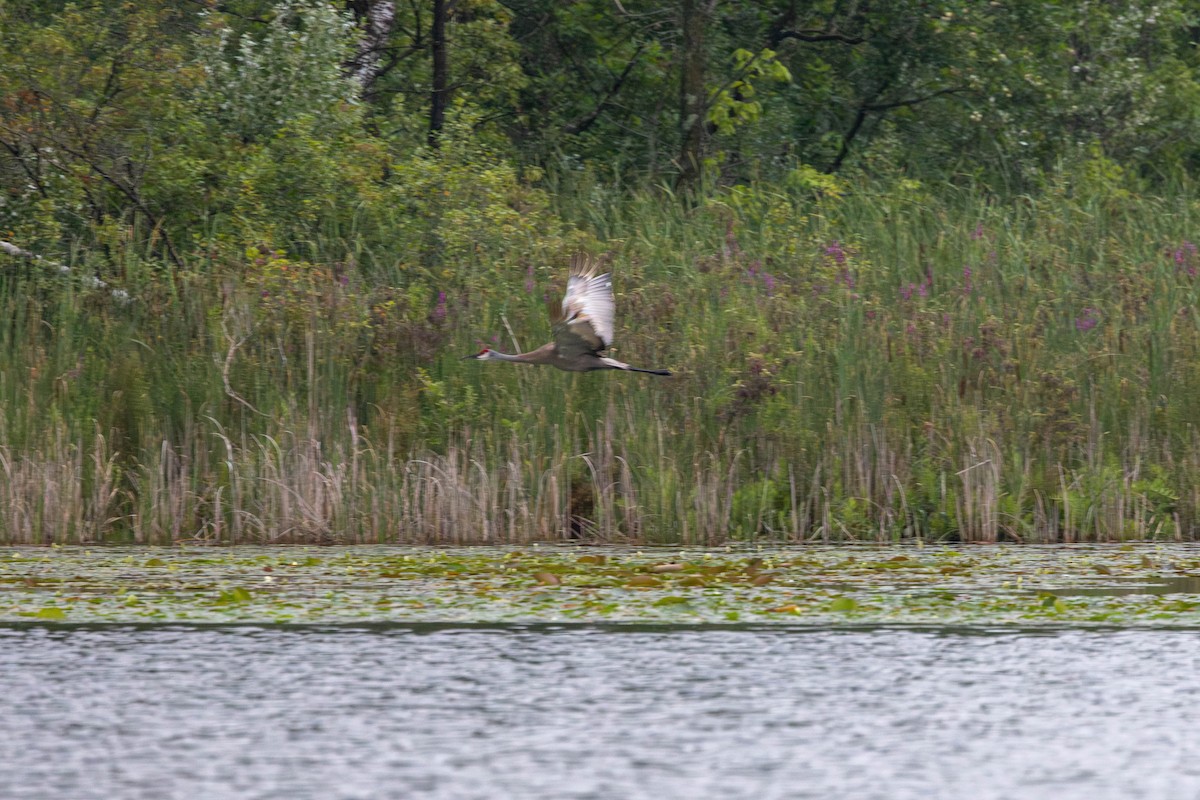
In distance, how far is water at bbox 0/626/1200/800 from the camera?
14.4 feet

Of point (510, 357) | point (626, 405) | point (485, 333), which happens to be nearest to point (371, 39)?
point (485, 333)

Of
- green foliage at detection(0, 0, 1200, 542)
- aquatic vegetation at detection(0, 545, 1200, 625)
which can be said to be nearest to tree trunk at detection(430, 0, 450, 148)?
green foliage at detection(0, 0, 1200, 542)

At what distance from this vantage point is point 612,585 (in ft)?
25.7

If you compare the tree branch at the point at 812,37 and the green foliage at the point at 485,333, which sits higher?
the tree branch at the point at 812,37

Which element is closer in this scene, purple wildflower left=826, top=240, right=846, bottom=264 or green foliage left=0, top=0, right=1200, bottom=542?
green foliage left=0, top=0, right=1200, bottom=542

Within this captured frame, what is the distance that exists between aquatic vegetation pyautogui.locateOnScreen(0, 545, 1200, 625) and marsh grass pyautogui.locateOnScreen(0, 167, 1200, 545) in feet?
1.69

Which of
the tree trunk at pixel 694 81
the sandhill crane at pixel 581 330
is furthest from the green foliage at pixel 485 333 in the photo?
the tree trunk at pixel 694 81

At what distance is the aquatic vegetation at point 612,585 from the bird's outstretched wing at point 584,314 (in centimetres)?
124

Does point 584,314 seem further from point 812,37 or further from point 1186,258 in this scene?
point 812,37

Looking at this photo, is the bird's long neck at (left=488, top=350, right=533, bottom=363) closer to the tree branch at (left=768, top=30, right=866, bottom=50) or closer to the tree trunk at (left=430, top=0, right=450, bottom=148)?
the tree trunk at (left=430, top=0, right=450, bottom=148)

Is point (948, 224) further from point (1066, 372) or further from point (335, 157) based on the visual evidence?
point (335, 157)

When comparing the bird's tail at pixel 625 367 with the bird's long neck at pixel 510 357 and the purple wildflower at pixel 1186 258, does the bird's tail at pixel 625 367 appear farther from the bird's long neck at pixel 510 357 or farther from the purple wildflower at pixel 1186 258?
the purple wildflower at pixel 1186 258

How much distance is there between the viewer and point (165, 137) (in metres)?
13.8

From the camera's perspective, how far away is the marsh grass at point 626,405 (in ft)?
32.6
